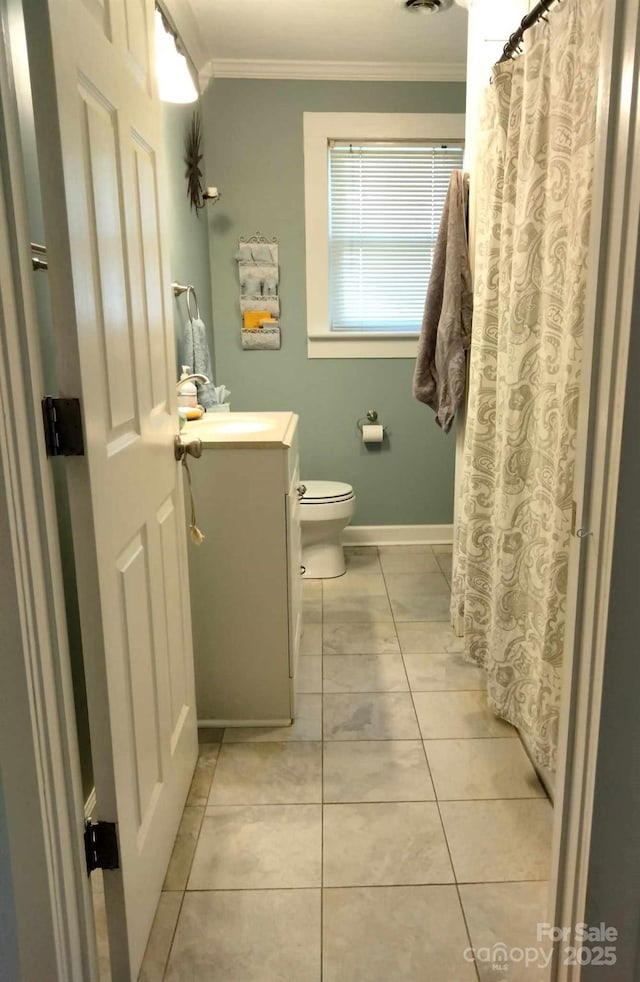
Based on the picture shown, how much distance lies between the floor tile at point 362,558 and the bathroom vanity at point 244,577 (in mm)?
1344

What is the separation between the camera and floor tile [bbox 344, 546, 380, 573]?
11.7ft

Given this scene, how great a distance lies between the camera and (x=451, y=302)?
2.44 meters

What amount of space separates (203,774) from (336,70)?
10.6 ft

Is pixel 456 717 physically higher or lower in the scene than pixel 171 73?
lower

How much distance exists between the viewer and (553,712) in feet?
5.48

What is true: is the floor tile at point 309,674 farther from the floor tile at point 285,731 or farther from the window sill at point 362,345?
the window sill at point 362,345

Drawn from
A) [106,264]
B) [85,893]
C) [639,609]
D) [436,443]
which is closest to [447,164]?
[436,443]

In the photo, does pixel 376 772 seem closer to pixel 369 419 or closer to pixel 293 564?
pixel 293 564

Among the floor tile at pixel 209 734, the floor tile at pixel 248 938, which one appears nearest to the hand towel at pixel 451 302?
the floor tile at pixel 209 734

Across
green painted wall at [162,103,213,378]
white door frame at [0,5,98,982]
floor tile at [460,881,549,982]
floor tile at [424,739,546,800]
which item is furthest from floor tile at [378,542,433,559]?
white door frame at [0,5,98,982]

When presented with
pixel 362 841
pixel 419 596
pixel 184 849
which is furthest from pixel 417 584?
pixel 184 849

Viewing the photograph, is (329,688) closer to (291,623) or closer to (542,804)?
(291,623)

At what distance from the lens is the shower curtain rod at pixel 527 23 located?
1637 millimetres

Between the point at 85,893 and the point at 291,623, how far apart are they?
43.3 inches
